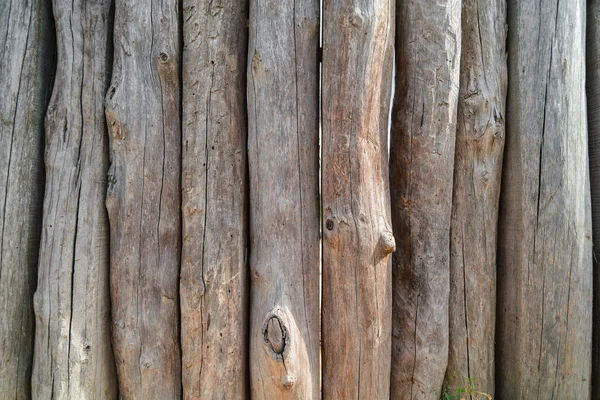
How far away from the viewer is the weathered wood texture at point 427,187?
239 cm

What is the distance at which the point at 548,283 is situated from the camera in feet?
7.88

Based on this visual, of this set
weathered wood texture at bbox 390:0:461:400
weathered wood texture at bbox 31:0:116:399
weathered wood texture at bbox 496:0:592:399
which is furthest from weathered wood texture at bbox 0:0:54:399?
weathered wood texture at bbox 496:0:592:399

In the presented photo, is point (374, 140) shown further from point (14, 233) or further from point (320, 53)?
point (14, 233)

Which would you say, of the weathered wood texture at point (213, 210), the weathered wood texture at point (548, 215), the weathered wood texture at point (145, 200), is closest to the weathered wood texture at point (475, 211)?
the weathered wood texture at point (548, 215)

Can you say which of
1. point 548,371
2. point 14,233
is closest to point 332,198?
point 548,371

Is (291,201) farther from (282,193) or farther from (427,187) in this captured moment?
(427,187)

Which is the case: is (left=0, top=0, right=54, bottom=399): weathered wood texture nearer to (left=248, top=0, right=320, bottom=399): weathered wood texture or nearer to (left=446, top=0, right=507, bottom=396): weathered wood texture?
(left=248, top=0, right=320, bottom=399): weathered wood texture

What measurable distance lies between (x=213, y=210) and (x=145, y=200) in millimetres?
404

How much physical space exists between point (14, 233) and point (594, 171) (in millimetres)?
3594

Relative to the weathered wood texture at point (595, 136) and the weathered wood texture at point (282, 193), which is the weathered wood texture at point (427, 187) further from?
the weathered wood texture at point (595, 136)

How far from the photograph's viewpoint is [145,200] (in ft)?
7.72

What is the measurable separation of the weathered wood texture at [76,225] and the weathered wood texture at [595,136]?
2995 mm

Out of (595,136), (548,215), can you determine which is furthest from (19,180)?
(595,136)

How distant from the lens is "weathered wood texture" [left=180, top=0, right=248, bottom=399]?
2312 millimetres
